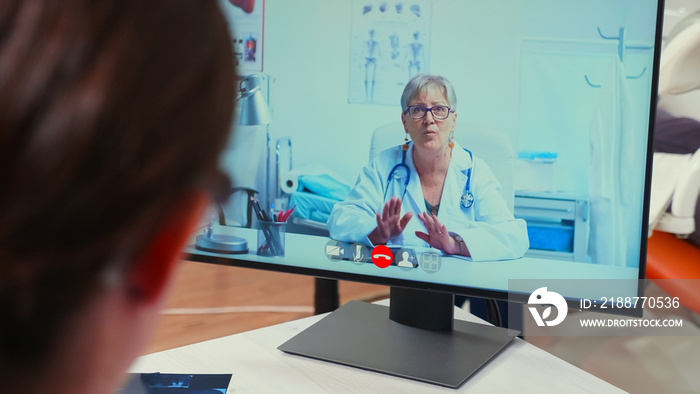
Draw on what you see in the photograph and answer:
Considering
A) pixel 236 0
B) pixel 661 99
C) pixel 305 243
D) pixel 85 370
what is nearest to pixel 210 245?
pixel 305 243

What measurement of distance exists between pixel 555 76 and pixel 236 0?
0.37m

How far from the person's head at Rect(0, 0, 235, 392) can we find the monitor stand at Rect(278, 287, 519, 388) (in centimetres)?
55

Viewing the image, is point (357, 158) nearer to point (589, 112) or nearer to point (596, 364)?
point (589, 112)

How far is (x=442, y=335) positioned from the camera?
827 mm

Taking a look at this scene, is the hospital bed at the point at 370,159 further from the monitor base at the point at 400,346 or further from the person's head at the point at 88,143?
the person's head at the point at 88,143

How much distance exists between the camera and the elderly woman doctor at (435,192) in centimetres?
71

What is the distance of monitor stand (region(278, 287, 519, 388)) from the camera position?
29.4 inches

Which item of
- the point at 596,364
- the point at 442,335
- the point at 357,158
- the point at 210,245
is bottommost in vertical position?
the point at 596,364

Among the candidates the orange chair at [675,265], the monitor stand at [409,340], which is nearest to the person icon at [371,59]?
the monitor stand at [409,340]

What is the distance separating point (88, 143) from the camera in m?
0.20

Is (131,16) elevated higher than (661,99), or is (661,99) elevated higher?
(661,99)

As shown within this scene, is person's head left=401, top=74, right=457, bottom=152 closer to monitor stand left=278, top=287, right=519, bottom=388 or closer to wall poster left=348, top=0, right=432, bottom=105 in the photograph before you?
wall poster left=348, top=0, right=432, bottom=105

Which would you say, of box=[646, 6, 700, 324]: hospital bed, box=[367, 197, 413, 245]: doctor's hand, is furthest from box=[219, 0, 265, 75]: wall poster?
box=[646, 6, 700, 324]: hospital bed

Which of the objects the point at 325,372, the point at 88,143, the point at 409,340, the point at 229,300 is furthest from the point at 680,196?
the point at 229,300
